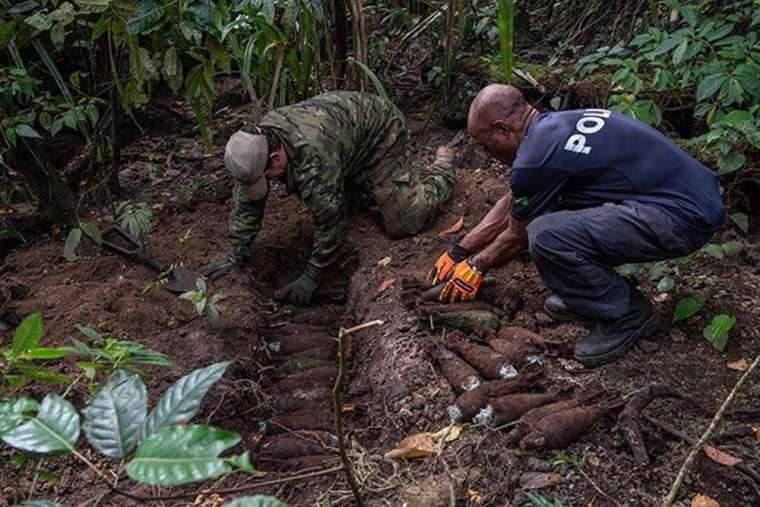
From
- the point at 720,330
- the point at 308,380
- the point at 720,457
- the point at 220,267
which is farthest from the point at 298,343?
the point at 720,457

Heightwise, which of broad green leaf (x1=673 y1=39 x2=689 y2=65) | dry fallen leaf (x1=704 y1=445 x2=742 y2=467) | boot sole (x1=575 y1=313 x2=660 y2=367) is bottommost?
boot sole (x1=575 y1=313 x2=660 y2=367)

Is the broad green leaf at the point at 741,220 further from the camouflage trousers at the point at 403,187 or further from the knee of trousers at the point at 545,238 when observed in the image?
the camouflage trousers at the point at 403,187

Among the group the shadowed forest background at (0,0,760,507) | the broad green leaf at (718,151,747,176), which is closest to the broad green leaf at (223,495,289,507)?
the shadowed forest background at (0,0,760,507)

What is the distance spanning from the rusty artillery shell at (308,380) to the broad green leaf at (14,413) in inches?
90.6

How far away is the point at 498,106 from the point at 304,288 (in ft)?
5.45

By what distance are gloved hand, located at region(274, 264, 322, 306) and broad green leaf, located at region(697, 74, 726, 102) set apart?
Answer: 85.4 inches

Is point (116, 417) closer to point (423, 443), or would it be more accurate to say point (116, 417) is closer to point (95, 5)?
point (423, 443)

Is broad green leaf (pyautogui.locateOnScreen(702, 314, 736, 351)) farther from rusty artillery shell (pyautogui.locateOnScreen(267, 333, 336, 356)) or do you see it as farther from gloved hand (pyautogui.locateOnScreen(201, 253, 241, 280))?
gloved hand (pyautogui.locateOnScreen(201, 253, 241, 280))

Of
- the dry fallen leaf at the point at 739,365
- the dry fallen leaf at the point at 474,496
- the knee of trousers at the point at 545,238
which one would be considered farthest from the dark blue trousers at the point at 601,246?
the dry fallen leaf at the point at 474,496

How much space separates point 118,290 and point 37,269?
0.90 metres

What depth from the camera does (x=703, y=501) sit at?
2.09 meters

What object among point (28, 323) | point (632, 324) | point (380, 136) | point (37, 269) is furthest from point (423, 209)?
point (28, 323)

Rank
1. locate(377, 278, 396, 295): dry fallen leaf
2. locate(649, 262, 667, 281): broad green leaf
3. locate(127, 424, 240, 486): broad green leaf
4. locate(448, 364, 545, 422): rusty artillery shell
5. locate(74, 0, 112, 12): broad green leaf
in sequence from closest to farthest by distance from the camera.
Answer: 1. locate(127, 424, 240, 486): broad green leaf
2. locate(448, 364, 545, 422): rusty artillery shell
3. locate(649, 262, 667, 281): broad green leaf
4. locate(74, 0, 112, 12): broad green leaf
5. locate(377, 278, 396, 295): dry fallen leaf

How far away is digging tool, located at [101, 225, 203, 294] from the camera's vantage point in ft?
12.7
